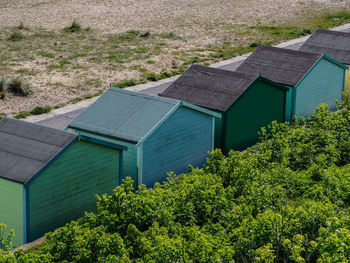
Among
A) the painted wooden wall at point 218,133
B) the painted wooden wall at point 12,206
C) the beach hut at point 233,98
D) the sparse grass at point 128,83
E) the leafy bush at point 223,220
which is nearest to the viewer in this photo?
the leafy bush at point 223,220

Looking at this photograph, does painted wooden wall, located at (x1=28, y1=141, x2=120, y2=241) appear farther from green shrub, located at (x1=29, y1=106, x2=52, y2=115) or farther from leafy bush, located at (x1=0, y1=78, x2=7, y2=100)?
leafy bush, located at (x1=0, y1=78, x2=7, y2=100)

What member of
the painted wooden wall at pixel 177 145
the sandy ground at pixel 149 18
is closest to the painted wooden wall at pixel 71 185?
the painted wooden wall at pixel 177 145

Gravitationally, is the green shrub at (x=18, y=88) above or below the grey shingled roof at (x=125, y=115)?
below

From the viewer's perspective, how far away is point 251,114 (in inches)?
752

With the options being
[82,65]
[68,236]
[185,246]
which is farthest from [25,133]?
[82,65]

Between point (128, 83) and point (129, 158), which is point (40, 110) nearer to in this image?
point (128, 83)

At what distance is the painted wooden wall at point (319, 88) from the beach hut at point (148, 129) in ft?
16.8

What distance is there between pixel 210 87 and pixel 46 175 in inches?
273

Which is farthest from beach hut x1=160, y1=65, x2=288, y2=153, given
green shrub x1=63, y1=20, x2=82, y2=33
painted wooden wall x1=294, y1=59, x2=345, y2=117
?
green shrub x1=63, y1=20, x2=82, y2=33

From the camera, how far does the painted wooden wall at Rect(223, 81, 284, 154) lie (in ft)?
60.9

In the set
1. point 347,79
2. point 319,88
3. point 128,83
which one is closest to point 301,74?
point 319,88

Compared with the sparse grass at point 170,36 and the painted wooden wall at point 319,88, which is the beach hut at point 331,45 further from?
the sparse grass at point 170,36

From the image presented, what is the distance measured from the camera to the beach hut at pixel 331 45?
81.5 ft

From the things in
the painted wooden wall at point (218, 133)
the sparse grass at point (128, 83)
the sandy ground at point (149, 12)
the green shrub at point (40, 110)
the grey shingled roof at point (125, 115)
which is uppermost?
the grey shingled roof at point (125, 115)
